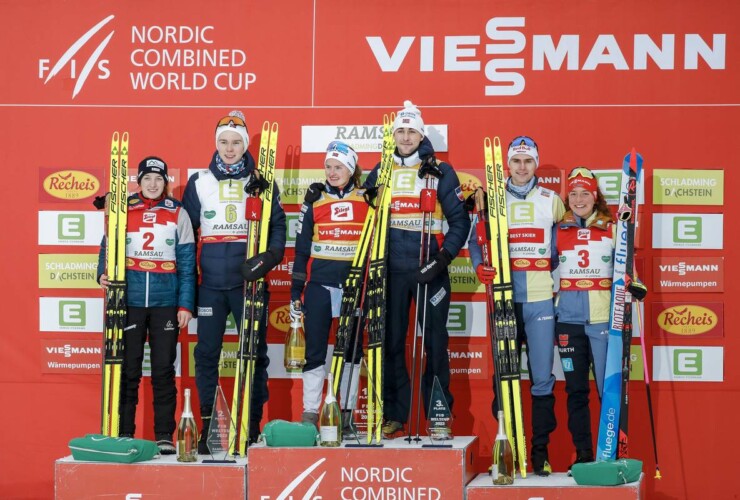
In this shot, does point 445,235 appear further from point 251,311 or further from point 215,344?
point 215,344

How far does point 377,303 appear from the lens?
5.67 m

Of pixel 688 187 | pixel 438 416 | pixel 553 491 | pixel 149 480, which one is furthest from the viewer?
pixel 688 187

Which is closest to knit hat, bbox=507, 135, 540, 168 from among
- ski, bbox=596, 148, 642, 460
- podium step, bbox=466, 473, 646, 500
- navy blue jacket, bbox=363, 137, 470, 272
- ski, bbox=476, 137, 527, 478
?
ski, bbox=476, 137, 527, 478

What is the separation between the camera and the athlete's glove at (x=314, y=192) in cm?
584

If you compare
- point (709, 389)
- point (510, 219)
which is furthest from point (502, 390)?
point (709, 389)

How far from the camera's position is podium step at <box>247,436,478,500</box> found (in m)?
5.21

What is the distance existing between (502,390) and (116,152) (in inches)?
99.1

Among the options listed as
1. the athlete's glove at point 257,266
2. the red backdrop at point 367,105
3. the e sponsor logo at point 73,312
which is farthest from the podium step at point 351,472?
the e sponsor logo at point 73,312

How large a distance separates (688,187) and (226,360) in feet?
9.72

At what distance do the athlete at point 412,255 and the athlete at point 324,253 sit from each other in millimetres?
213

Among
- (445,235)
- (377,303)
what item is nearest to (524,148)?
(445,235)

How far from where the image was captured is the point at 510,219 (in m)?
5.68

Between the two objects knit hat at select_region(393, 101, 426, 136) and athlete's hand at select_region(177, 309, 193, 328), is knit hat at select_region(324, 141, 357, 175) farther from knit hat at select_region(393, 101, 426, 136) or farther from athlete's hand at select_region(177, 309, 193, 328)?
athlete's hand at select_region(177, 309, 193, 328)

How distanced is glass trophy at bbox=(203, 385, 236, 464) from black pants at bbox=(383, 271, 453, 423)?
889mm
